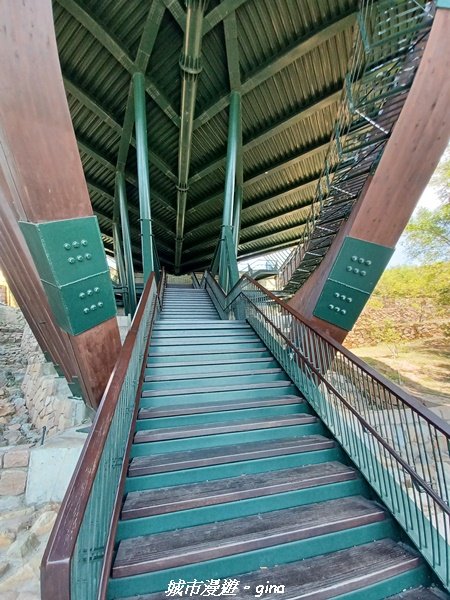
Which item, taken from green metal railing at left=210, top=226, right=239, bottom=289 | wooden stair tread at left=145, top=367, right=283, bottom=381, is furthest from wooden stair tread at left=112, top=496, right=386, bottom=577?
green metal railing at left=210, top=226, right=239, bottom=289

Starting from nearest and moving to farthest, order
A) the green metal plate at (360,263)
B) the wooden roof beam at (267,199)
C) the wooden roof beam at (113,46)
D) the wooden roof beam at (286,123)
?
1. the green metal plate at (360,263)
2. the wooden roof beam at (113,46)
3. the wooden roof beam at (286,123)
4. the wooden roof beam at (267,199)

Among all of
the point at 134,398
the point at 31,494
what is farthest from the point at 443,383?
the point at 31,494

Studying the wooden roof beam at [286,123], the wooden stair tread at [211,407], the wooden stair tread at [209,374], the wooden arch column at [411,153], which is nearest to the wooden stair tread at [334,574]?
the wooden stair tread at [211,407]

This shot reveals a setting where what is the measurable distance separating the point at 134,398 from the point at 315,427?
1974 mm

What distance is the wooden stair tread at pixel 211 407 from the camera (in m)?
2.97

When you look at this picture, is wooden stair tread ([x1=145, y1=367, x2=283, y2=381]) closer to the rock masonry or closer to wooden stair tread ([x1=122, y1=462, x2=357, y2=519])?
wooden stair tread ([x1=122, y1=462, x2=357, y2=519])

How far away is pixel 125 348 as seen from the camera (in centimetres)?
245

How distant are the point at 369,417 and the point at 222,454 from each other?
162 centimetres

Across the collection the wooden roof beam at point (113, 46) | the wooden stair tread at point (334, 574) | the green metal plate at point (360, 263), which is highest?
the wooden roof beam at point (113, 46)

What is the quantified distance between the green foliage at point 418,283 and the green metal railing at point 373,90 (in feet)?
25.5

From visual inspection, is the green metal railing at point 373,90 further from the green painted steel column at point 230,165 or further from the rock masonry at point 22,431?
the rock masonry at point 22,431

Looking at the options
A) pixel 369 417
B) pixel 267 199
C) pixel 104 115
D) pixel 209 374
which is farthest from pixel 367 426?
pixel 267 199

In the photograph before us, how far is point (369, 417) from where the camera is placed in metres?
2.98

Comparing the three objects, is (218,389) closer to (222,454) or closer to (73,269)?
(222,454)
